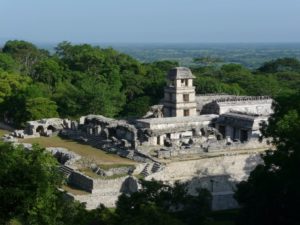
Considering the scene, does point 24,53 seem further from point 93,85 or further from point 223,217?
point 223,217

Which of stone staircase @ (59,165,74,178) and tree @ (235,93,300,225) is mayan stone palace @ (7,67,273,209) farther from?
tree @ (235,93,300,225)

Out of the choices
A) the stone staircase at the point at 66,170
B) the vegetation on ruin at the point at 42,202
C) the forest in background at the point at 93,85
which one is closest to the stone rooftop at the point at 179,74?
the forest in background at the point at 93,85

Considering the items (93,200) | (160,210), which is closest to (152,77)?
(93,200)

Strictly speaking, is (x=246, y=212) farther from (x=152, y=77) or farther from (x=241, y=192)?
(x=152, y=77)

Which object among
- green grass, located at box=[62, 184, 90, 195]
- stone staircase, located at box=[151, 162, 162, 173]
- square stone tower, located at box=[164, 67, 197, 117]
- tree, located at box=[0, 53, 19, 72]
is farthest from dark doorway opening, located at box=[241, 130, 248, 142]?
tree, located at box=[0, 53, 19, 72]

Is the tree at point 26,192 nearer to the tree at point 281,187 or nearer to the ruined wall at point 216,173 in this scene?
the tree at point 281,187

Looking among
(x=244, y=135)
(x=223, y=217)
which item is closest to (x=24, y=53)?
(x=244, y=135)
